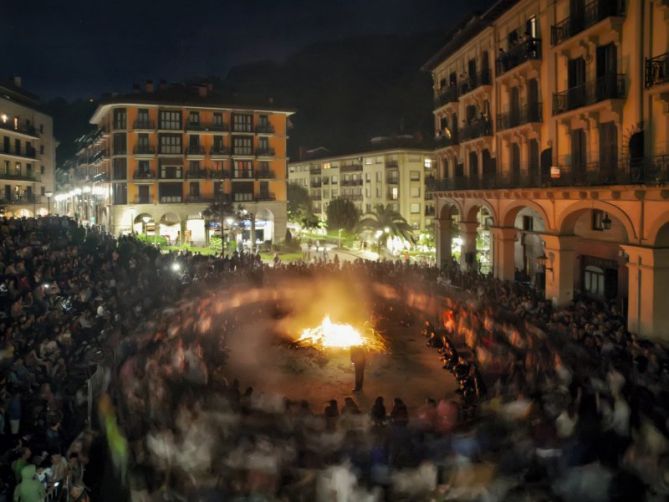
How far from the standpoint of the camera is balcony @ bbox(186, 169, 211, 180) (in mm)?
55281

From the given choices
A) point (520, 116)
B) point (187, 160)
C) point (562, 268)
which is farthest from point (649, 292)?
point (187, 160)

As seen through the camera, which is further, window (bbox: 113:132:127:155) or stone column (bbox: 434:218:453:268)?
window (bbox: 113:132:127:155)

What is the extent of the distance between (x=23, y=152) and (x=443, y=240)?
43.9 meters

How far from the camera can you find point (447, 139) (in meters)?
37.7

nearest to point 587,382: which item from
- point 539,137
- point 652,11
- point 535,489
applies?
point 535,489

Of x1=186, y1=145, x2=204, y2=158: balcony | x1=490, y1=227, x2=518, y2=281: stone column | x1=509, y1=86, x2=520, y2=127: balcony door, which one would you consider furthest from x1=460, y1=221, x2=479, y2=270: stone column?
x1=186, y1=145, x2=204, y2=158: balcony

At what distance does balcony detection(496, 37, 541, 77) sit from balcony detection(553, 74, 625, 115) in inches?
116

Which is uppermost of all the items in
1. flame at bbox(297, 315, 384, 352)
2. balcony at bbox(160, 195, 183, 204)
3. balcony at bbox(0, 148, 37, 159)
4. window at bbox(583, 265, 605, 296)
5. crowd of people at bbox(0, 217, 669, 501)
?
balcony at bbox(0, 148, 37, 159)

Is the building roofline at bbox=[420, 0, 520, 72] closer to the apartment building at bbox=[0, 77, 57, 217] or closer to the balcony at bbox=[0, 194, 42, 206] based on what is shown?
the apartment building at bbox=[0, 77, 57, 217]

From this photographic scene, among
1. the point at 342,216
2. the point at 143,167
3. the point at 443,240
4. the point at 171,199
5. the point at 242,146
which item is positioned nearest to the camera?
the point at 443,240

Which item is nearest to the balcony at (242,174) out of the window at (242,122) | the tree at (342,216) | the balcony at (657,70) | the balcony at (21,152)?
the window at (242,122)

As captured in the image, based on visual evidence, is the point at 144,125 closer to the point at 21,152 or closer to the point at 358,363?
the point at 21,152

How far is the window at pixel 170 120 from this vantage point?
54062mm

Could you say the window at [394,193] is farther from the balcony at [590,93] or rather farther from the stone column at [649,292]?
the stone column at [649,292]
